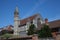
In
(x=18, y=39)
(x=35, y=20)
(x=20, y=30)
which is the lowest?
(x=18, y=39)

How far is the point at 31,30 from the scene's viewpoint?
121ft

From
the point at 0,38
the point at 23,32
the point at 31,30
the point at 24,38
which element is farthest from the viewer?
the point at 23,32

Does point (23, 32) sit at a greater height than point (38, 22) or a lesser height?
lesser

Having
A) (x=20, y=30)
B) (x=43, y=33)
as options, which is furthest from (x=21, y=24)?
(x=43, y=33)

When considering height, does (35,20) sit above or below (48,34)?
above

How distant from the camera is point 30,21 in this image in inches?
1702

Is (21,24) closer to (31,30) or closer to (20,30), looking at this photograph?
(20,30)

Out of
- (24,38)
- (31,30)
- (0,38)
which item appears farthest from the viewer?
(31,30)

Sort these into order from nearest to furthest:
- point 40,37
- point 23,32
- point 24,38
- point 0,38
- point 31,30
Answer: point 40,37, point 24,38, point 0,38, point 31,30, point 23,32

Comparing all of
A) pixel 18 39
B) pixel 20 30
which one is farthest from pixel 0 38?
pixel 20 30

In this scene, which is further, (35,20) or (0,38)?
(35,20)

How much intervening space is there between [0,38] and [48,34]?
10874 mm

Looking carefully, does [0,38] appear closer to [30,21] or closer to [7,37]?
[7,37]

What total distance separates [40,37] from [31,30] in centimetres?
933
